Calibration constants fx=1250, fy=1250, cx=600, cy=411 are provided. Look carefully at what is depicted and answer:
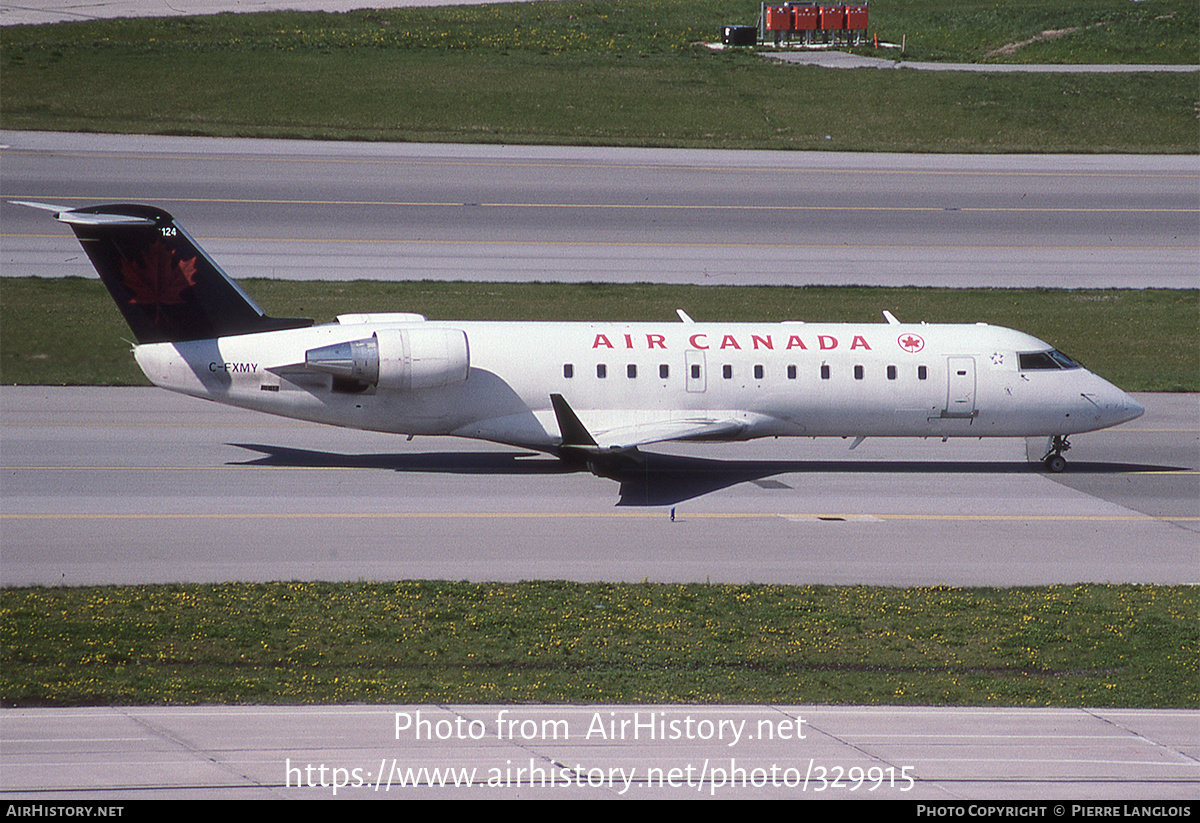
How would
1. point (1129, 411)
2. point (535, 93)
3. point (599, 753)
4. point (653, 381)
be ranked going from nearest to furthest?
1. point (599, 753)
2. point (653, 381)
3. point (1129, 411)
4. point (535, 93)

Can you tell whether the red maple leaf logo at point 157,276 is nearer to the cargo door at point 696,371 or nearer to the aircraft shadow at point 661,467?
the aircraft shadow at point 661,467

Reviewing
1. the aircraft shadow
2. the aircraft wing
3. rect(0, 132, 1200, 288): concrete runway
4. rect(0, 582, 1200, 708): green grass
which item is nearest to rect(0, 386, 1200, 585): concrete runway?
the aircraft shadow

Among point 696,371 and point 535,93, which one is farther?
point 535,93

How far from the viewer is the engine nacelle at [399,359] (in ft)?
82.5

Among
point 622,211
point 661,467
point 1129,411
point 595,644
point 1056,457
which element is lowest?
point 595,644

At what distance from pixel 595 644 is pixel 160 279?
531 inches

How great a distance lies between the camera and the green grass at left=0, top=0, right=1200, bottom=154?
52.2m

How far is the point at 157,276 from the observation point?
25344 millimetres

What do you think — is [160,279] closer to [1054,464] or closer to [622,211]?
[1054,464]

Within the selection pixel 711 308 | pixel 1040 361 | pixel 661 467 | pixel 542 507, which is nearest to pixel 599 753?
pixel 542 507

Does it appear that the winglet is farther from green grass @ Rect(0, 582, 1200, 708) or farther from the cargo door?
green grass @ Rect(0, 582, 1200, 708)

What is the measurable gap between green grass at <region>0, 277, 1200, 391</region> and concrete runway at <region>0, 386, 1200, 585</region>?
13.8 ft

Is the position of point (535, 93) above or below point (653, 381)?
above

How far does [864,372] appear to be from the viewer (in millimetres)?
26719
